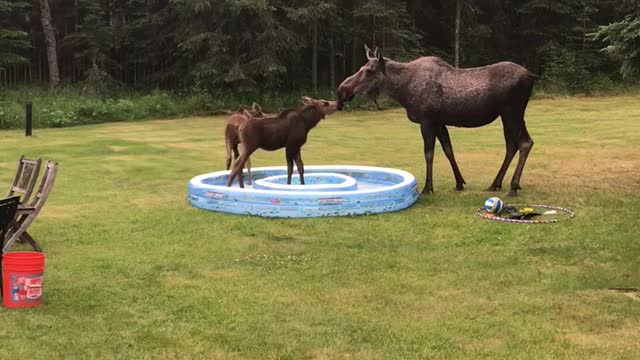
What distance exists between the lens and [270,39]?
3038cm

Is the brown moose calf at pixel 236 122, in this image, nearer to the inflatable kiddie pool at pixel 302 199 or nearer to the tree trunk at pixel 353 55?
the inflatable kiddie pool at pixel 302 199

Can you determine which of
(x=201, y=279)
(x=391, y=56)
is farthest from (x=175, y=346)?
(x=391, y=56)

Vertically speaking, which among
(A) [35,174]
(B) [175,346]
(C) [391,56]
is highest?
(C) [391,56]

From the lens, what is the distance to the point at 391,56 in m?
32.1

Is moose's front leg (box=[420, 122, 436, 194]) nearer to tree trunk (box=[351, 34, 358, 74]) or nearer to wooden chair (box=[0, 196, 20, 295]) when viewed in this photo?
wooden chair (box=[0, 196, 20, 295])

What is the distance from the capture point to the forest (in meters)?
30.6

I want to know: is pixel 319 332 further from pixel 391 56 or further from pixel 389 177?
pixel 391 56

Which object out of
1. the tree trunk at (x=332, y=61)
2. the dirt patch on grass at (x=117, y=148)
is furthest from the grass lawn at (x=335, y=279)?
the tree trunk at (x=332, y=61)

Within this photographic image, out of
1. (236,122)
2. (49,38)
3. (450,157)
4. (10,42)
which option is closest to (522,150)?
(450,157)

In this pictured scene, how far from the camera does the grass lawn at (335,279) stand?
16.8ft

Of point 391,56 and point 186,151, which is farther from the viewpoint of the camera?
point 391,56

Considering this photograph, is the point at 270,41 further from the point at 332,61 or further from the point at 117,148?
the point at 117,148

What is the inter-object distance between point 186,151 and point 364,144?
4620mm

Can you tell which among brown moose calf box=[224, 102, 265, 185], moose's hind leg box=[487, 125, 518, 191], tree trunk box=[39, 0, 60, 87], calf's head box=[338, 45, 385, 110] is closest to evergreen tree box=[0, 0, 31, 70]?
tree trunk box=[39, 0, 60, 87]
